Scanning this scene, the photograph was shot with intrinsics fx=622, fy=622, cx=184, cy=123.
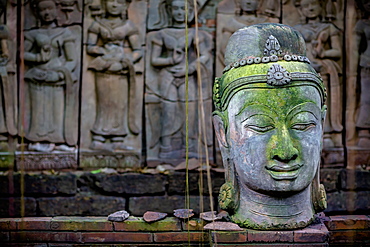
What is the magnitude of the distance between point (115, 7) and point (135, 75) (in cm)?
80

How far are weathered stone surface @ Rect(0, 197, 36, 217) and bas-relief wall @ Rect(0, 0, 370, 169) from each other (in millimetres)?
524

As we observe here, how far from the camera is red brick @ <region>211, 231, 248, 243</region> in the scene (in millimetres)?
4180

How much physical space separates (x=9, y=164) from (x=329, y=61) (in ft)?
12.4

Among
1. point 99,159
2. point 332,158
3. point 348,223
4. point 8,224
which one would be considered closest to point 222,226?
point 348,223

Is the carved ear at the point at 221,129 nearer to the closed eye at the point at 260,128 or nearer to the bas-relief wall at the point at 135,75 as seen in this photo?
the closed eye at the point at 260,128

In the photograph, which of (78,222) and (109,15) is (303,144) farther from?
(109,15)

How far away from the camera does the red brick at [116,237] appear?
176 inches

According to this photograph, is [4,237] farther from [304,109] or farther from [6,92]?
[6,92]

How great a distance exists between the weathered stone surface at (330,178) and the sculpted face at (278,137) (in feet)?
8.71

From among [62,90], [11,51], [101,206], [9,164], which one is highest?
[11,51]

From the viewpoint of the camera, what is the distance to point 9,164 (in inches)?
272

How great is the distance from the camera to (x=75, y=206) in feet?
22.2

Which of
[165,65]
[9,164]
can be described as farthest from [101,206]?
[165,65]

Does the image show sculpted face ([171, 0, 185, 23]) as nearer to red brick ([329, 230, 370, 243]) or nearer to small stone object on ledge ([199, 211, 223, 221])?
small stone object on ledge ([199, 211, 223, 221])
